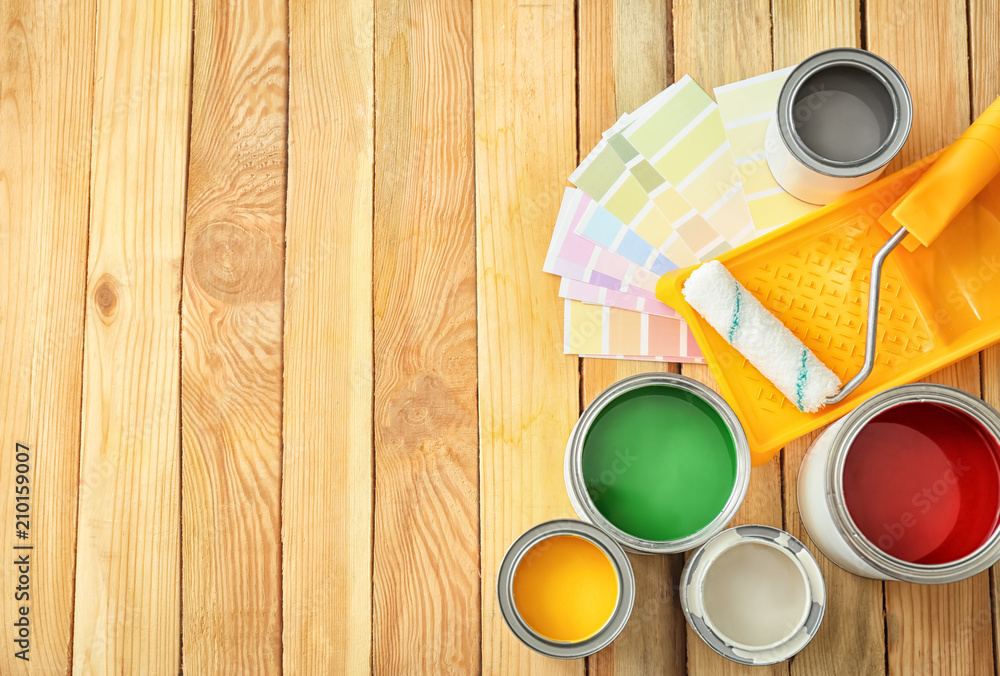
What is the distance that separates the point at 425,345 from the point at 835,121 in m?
0.56

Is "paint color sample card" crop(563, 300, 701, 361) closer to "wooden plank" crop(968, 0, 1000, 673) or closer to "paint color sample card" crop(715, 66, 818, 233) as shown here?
"paint color sample card" crop(715, 66, 818, 233)

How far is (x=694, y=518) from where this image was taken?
0.77m

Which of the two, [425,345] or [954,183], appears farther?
[425,345]

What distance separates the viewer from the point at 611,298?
866 mm

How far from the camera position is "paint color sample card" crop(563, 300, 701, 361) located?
0.86 meters

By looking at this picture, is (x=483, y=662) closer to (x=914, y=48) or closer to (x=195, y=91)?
(x=195, y=91)

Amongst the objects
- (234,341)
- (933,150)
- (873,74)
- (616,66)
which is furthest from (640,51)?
(234,341)

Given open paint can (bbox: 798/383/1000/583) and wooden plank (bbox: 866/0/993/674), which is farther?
wooden plank (bbox: 866/0/993/674)

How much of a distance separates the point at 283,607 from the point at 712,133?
2.59 ft

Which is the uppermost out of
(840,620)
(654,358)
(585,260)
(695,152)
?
(695,152)

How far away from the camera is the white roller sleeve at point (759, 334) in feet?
2.52

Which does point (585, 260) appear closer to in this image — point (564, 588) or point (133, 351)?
point (564, 588)

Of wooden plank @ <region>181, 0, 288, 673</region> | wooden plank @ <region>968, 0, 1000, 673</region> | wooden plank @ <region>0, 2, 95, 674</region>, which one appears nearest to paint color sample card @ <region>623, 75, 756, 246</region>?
wooden plank @ <region>968, 0, 1000, 673</region>

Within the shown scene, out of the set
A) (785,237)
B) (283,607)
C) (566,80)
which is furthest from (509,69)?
(283,607)
